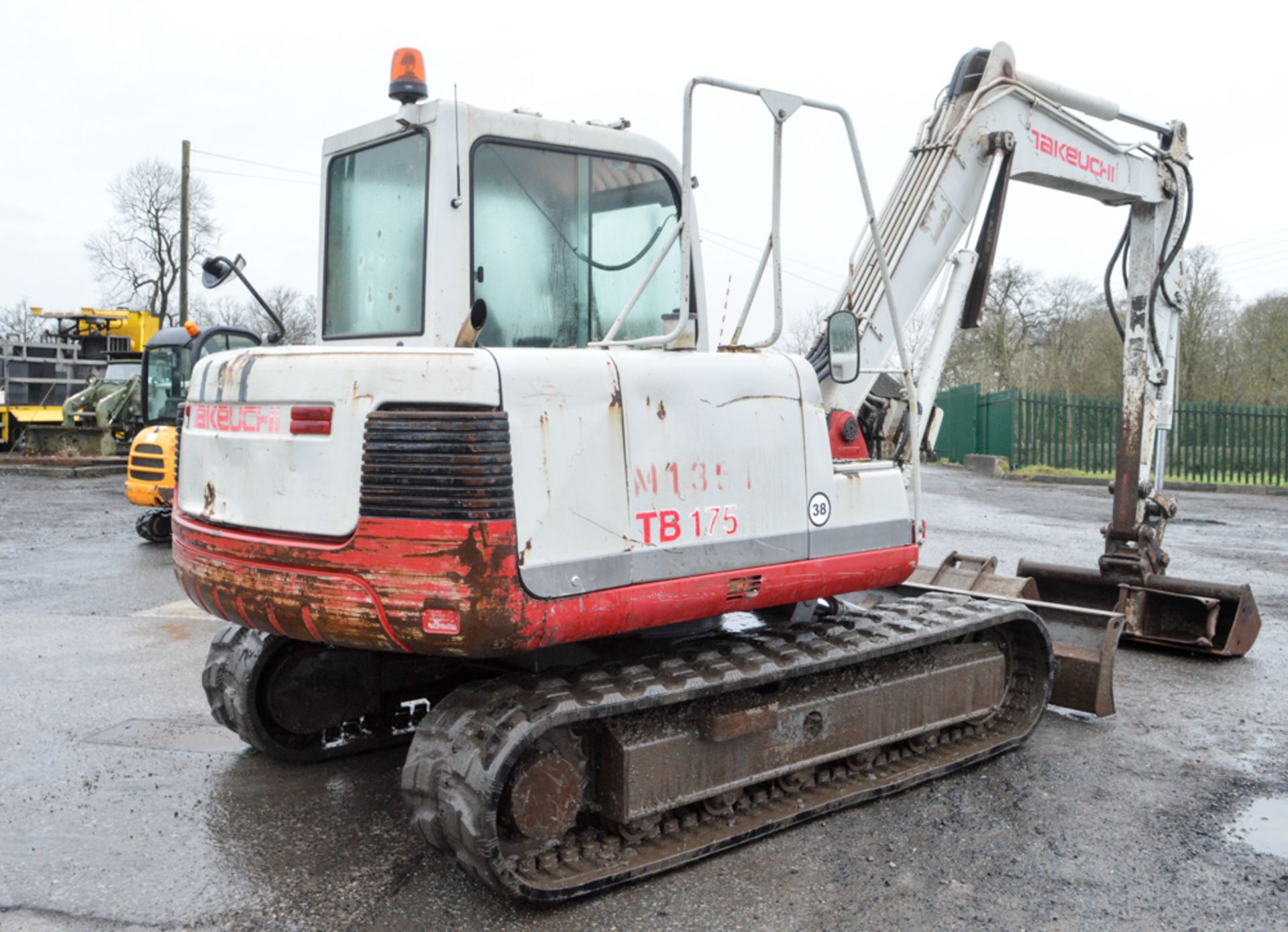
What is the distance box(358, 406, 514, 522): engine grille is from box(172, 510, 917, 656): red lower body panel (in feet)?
0.16

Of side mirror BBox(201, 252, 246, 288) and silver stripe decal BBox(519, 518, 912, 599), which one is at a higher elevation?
side mirror BBox(201, 252, 246, 288)

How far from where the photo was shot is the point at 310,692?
4.98 meters

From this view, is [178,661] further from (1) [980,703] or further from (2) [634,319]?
(1) [980,703]

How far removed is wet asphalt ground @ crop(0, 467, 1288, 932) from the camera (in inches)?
141

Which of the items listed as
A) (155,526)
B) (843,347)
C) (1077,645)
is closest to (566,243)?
(843,347)

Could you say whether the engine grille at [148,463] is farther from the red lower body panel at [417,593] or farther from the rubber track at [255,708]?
the red lower body panel at [417,593]

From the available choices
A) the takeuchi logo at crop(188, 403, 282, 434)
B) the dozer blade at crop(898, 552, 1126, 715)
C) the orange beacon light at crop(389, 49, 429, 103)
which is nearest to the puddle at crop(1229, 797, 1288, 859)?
the dozer blade at crop(898, 552, 1126, 715)

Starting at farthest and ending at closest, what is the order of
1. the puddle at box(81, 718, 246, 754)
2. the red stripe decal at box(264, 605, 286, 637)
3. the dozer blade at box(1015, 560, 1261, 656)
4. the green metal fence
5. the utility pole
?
the utility pole → the green metal fence → the dozer blade at box(1015, 560, 1261, 656) → the puddle at box(81, 718, 246, 754) → the red stripe decal at box(264, 605, 286, 637)

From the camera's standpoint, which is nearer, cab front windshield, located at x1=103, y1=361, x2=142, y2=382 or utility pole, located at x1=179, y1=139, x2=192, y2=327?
cab front windshield, located at x1=103, y1=361, x2=142, y2=382

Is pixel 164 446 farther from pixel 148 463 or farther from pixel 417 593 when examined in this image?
pixel 417 593

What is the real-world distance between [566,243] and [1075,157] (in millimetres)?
4141

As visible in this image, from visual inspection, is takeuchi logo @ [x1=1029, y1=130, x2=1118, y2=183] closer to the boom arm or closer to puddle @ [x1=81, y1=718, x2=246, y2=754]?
the boom arm

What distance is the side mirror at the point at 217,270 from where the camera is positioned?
4934 mm

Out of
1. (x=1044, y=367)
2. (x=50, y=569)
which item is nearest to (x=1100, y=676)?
(x=50, y=569)
